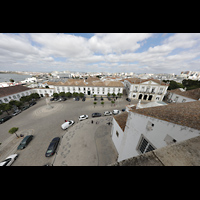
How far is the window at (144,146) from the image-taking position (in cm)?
567

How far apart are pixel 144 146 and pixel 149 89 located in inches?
1106

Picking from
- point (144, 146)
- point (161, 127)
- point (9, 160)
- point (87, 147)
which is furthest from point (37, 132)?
point (161, 127)

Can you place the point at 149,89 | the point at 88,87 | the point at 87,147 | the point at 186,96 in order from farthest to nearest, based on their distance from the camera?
the point at 88,87 → the point at 149,89 → the point at 186,96 → the point at 87,147

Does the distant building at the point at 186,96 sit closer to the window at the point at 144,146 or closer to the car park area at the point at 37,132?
the car park area at the point at 37,132

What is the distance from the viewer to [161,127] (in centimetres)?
469

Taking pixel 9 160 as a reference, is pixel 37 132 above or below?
below

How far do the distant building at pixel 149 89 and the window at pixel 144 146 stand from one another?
26.4 m

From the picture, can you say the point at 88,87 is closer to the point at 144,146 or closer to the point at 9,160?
the point at 9,160

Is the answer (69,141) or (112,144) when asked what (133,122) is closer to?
(112,144)

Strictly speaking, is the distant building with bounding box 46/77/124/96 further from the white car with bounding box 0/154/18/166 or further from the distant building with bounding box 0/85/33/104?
the white car with bounding box 0/154/18/166

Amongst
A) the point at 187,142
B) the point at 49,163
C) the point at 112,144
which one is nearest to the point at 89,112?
the point at 112,144
